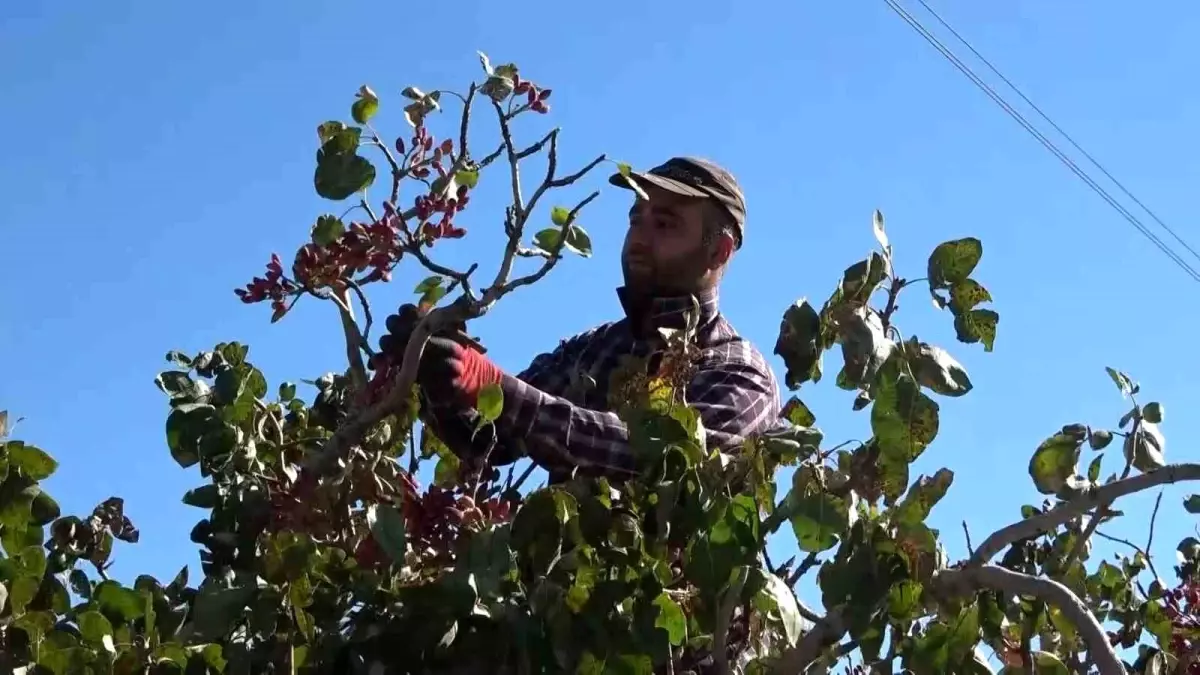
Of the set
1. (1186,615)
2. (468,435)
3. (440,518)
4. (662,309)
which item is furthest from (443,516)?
(1186,615)

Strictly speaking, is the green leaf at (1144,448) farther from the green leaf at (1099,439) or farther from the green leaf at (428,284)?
the green leaf at (428,284)

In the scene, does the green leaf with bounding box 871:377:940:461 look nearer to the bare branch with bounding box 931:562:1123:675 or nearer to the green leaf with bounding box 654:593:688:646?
the bare branch with bounding box 931:562:1123:675

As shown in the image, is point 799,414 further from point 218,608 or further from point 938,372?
point 218,608

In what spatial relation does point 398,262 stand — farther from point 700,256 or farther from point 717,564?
point 700,256

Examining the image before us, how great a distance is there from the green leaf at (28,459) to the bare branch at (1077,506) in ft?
3.91

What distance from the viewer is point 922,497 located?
6.61ft

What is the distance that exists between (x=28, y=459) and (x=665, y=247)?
4.10ft

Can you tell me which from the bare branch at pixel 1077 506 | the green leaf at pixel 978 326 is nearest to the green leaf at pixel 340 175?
the green leaf at pixel 978 326

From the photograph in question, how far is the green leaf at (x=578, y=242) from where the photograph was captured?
7.39 ft

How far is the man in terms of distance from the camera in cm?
234

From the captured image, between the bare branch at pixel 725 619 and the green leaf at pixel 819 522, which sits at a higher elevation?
the green leaf at pixel 819 522

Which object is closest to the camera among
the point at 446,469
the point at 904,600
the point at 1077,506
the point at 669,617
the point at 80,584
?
the point at 669,617

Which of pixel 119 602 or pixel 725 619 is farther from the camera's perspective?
pixel 119 602

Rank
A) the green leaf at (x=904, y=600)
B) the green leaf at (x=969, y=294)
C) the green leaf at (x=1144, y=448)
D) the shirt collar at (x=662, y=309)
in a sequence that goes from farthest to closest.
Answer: the shirt collar at (x=662, y=309) < the green leaf at (x=1144, y=448) < the green leaf at (x=969, y=294) < the green leaf at (x=904, y=600)
